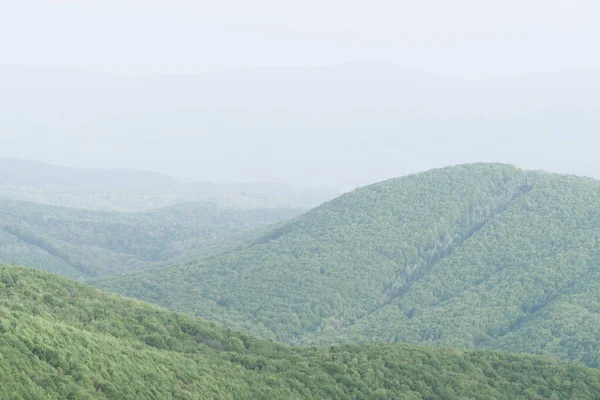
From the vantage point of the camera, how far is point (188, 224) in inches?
6186

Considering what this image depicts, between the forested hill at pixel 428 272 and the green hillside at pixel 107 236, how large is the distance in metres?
27.3

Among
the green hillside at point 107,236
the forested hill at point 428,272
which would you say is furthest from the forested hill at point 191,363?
the green hillside at point 107,236

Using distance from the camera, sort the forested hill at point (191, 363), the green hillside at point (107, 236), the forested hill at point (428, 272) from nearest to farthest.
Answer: the forested hill at point (191, 363)
the forested hill at point (428, 272)
the green hillside at point (107, 236)

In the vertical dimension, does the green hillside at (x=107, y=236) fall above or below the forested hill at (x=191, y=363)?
below

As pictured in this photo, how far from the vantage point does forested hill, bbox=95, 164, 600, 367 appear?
199 feet

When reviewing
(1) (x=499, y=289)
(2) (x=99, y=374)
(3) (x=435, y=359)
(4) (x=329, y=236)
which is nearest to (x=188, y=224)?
(4) (x=329, y=236)

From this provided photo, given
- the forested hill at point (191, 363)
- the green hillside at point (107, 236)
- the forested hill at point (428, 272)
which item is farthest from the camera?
the green hillside at point (107, 236)

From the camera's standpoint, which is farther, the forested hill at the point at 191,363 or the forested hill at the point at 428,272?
the forested hill at the point at 428,272

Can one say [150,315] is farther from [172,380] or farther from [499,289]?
[499,289]

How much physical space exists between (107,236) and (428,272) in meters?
81.1

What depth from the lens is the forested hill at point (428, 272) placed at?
60.7 m

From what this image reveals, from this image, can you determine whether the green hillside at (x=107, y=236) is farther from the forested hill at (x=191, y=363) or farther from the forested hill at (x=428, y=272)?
the forested hill at (x=191, y=363)

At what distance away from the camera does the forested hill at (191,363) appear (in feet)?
74.5

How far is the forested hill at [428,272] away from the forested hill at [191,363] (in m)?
16.7
